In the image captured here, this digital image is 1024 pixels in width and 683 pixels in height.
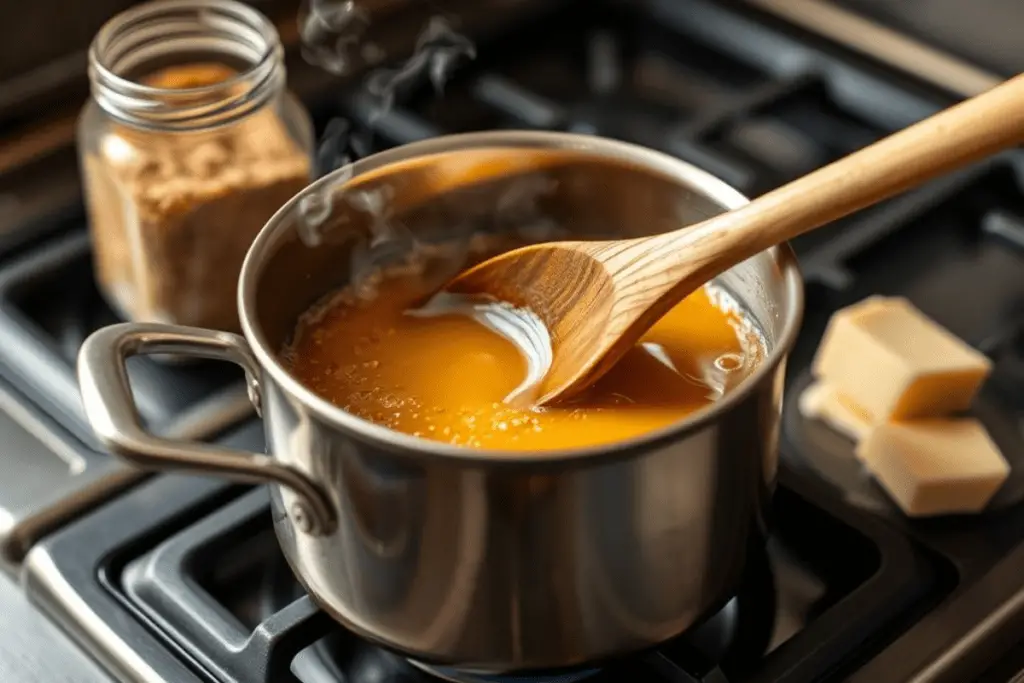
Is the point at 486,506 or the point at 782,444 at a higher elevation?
the point at 486,506

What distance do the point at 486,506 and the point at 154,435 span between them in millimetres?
128

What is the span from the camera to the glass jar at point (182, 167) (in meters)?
0.76

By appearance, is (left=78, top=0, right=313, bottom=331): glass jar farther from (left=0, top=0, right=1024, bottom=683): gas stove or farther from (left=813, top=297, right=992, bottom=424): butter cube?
(left=813, top=297, right=992, bottom=424): butter cube

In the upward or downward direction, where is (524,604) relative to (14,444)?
upward

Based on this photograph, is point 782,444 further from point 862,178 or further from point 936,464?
point 862,178

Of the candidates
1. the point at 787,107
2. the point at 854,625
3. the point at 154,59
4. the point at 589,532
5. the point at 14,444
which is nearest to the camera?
the point at 589,532

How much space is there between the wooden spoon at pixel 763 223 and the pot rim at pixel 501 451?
3 centimetres

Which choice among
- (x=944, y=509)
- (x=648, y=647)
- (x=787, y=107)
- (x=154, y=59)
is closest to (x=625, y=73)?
→ (x=787, y=107)

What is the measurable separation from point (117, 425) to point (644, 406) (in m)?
0.21

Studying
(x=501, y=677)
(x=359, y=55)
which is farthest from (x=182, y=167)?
(x=501, y=677)

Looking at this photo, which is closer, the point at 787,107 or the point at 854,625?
the point at 854,625

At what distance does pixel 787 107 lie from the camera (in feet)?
3.10

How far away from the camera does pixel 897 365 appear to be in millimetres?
692

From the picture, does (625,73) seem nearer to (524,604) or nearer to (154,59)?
(154,59)
